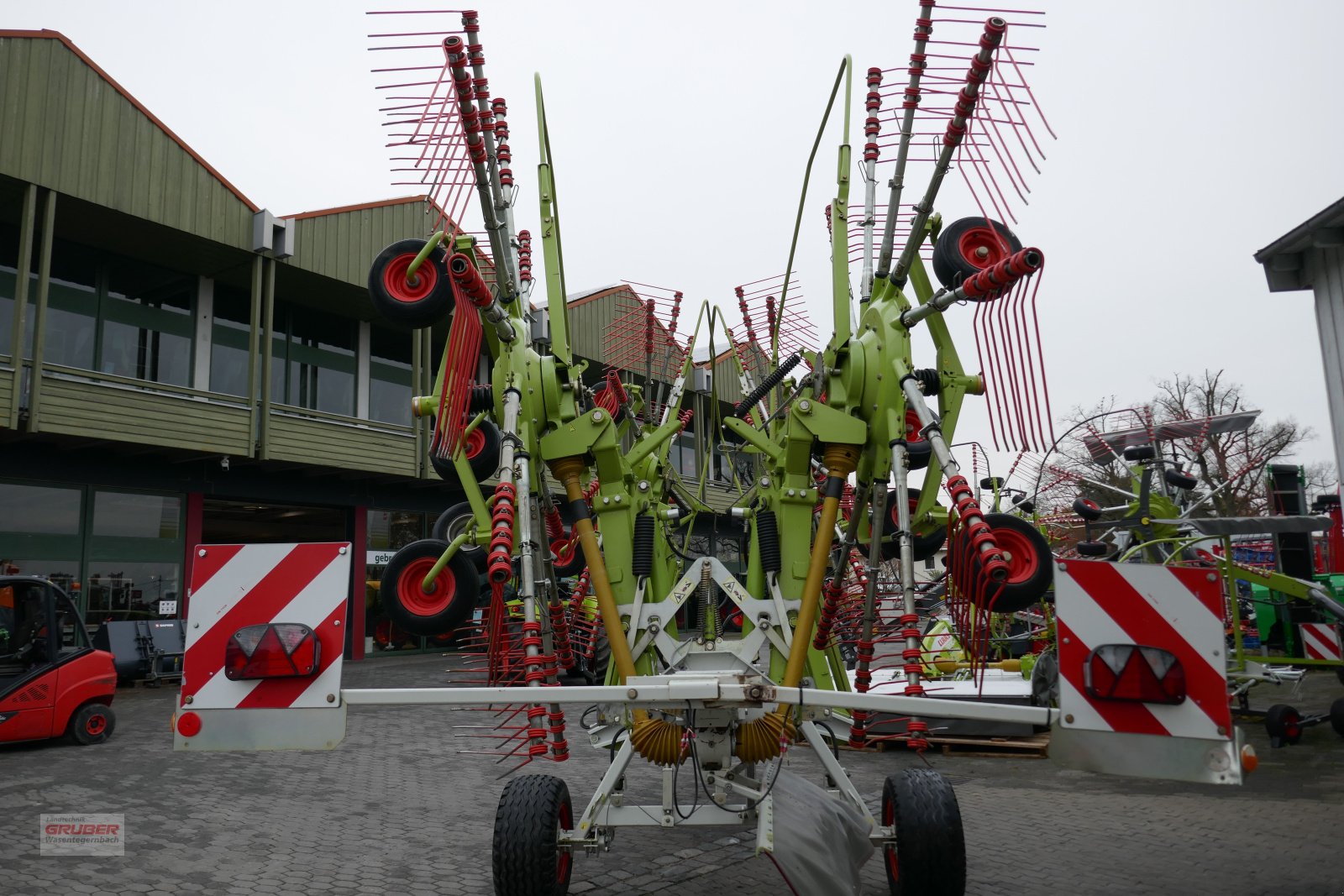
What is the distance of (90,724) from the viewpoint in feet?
29.6

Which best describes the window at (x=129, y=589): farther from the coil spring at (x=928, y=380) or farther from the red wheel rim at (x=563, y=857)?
the coil spring at (x=928, y=380)

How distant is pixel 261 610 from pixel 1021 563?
120 inches

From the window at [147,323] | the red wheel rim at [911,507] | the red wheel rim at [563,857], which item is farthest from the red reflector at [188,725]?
the window at [147,323]

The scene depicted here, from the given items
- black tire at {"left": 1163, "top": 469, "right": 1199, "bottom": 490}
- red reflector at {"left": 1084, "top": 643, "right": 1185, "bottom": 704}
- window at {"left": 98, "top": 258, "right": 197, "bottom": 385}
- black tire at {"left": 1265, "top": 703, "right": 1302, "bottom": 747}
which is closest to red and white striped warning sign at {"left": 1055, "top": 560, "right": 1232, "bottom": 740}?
red reflector at {"left": 1084, "top": 643, "right": 1185, "bottom": 704}

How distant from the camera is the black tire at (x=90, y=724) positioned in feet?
29.3

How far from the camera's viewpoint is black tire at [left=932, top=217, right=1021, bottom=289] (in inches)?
168

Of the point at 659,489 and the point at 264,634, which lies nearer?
the point at 264,634

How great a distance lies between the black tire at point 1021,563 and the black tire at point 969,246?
1107 millimetres

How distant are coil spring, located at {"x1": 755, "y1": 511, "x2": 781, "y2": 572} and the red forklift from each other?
292 inches

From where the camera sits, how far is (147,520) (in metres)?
15.4

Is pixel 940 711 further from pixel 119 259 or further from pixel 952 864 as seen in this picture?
pixel 119 259

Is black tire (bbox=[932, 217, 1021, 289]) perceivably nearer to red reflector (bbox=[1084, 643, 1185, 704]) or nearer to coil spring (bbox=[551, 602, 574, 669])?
red reflector (bbox=[1084, 643, 1185, 704])

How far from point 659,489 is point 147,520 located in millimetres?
12656

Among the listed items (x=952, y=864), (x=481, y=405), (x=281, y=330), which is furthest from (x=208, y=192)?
(x=952, y=864)
